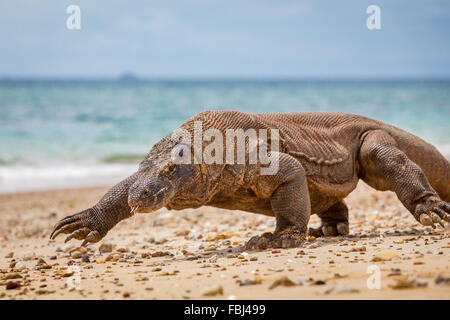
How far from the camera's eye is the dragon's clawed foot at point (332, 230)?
8.05 meters

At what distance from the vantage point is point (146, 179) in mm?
5996

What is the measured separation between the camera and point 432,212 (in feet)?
23.3

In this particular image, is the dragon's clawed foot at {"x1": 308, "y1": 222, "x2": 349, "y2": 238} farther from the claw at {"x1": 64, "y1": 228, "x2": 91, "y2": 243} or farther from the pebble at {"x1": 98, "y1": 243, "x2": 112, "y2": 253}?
the claw at {"x1": 64, "y1": 228, "x2": 91, "y2": 243}

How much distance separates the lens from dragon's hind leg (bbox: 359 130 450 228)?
7148mm

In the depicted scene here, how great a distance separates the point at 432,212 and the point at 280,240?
197 cm

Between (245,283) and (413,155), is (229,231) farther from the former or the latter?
(245,283)

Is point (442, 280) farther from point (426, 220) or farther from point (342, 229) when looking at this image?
point (342, 229)

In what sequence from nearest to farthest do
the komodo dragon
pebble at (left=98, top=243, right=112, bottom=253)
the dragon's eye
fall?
the dragon's eye, the komodo dragon, pebble at (left=98, top=243, right=112, bottom=253)

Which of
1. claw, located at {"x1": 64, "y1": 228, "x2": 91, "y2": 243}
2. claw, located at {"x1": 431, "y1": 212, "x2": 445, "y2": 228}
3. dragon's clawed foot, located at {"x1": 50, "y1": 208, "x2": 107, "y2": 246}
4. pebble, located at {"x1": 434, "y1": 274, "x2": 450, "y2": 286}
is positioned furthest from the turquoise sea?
pebble, located at {"x1": 434, "y1": 274, "x2": 450, "y2": 286}

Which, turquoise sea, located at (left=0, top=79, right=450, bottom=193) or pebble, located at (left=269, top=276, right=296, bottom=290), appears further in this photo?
turquoise sea, located at (left=0, top=79, right=450, bottom=193)

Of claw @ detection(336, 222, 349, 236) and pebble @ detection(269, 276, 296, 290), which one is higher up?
pebble @ detection(269, 276, 296, 290)

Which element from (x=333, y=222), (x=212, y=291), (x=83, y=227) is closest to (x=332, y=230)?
(x=333, y=222)

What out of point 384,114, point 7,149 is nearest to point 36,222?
point 7,149
